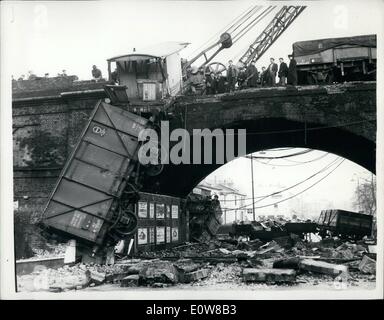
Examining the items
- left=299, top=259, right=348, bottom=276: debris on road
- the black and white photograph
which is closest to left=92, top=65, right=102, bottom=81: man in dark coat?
the black and white photograph

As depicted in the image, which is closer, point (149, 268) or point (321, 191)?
point (149, 268)

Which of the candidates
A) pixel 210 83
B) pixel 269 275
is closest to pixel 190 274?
pixel 269 275

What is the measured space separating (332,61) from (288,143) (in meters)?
3.42

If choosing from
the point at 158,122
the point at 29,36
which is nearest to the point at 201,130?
the point at 158,122

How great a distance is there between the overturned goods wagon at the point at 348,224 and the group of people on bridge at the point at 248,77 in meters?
8.40

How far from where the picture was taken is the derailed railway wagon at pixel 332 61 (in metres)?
12.9

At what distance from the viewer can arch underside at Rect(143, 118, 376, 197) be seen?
44.8 feet

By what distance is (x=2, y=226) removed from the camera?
32.1 feet

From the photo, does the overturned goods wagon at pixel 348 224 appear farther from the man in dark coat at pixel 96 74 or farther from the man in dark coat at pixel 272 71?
the man in dark coat at pixel 96 74

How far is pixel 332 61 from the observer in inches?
540

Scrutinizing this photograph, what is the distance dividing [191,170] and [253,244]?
12.2 feet

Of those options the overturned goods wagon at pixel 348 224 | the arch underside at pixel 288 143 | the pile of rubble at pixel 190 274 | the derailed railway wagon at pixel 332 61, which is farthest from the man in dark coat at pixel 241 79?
the overturned goods wagon at pixel 348 224

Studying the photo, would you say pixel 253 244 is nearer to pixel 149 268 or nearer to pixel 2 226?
pixel 149 268

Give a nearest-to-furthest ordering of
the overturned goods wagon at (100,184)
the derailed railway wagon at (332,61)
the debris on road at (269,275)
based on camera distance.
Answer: the debris on road at (269,275), the overturned goods wagon at (100,184), the derailed railway wagon at (332,61)
